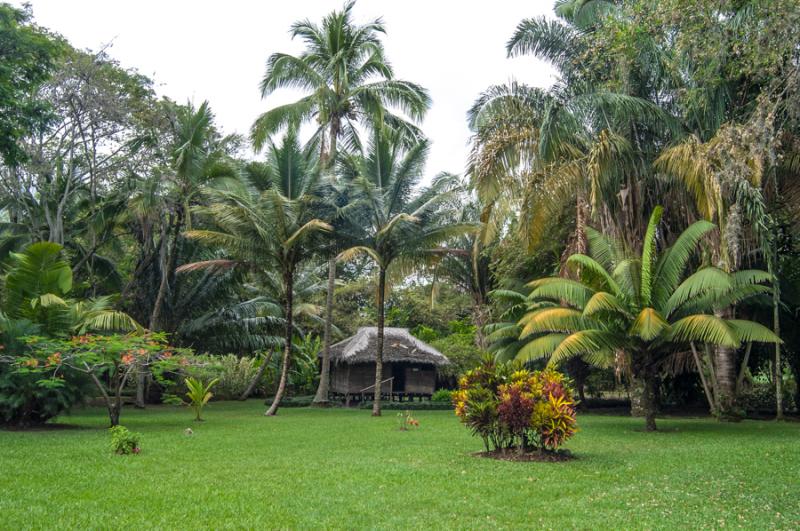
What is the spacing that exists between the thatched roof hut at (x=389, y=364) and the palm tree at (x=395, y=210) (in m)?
5.89

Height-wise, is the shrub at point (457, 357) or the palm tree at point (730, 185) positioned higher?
the palm tree at point (730, 185)

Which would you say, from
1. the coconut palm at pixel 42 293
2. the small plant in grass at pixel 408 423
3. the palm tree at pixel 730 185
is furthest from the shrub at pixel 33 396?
the palm tree at pixel 730 185

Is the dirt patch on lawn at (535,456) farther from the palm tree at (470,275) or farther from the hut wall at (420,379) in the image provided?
the hut wall at (420,379)

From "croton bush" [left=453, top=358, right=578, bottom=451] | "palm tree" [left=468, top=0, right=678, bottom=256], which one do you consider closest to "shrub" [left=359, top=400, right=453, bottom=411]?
"palm tree" [left=468, top=0, right=678, bottom=256]

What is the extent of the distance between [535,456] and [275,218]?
474 inches

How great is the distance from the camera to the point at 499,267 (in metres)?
24.2

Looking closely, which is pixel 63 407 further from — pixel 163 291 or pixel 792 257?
pixel 792 257

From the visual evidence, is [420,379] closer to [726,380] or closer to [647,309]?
[726,380]

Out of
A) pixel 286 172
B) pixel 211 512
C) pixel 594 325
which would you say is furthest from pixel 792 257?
pixel 211 512

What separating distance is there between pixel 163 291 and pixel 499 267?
11434 mm

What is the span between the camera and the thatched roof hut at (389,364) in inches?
1069

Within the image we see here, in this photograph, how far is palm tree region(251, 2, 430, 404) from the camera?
2388 cm

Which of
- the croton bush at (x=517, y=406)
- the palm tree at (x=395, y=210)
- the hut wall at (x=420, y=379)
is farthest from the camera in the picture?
the hut wall at (x=420, y=379)

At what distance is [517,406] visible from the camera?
33.0 feet
